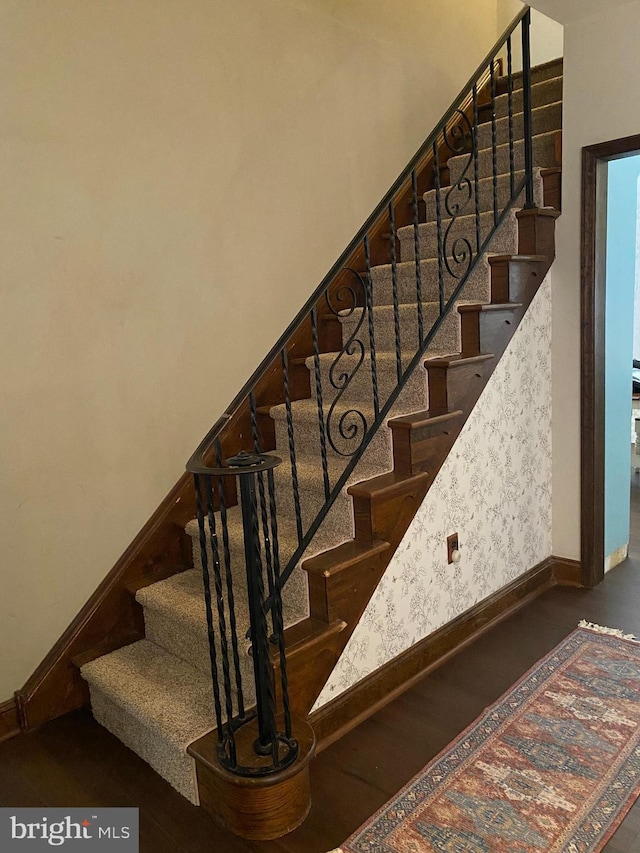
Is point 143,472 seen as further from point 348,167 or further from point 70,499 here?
point 348,167

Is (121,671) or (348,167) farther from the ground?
(348,167)

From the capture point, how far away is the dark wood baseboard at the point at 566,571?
3414mm

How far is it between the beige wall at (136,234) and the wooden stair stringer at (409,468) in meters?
0.92

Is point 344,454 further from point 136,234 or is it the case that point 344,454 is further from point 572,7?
point 572,7

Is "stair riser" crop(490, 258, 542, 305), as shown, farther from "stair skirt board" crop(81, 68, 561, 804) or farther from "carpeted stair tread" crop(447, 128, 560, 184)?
"carpeted stair tread" crop(447, 128, 560, 184)

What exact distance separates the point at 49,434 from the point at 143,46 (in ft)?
5.23

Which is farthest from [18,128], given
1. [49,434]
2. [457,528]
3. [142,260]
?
[457,528]

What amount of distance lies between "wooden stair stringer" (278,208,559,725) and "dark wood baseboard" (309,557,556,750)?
0.47ft

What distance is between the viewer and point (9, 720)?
2.45m

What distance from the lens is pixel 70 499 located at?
2.59m

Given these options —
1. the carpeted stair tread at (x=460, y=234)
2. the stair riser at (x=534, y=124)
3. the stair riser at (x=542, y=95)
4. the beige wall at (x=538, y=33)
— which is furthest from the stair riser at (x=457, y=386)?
the beige wall at (x=538, y=33)

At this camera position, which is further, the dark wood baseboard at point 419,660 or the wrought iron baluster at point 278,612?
the dark wood baseboard at point 419,660

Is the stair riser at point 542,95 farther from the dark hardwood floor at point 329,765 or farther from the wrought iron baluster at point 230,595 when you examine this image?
the wrought iron baluster at point 230,595

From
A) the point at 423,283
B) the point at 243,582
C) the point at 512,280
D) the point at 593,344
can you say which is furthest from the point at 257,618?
the point at 593,344
